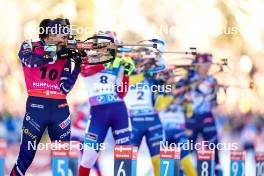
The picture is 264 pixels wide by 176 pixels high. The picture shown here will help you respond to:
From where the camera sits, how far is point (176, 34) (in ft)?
22.7

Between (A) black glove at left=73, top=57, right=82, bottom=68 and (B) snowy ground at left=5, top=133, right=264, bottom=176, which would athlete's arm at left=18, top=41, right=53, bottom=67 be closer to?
(A) black glove at left=73, top=57, right=82, bottom=68

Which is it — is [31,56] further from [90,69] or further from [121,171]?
[121,171]

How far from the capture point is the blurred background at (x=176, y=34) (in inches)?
266

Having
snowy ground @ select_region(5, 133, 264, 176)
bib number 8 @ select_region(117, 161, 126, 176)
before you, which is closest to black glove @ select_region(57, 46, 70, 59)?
snowy ground @ select_region(5, 133, 264, 176)

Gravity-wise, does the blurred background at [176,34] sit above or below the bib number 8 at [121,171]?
above

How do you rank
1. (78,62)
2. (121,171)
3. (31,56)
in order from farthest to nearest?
(121,171) → (78,62) → (31,56)

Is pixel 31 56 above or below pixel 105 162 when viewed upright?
above

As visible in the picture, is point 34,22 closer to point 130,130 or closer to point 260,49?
point 130,130

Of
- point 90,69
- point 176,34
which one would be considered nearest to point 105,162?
point 90,69

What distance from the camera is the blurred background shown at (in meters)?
6.75

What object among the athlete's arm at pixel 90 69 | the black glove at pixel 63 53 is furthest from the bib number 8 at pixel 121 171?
the black glove at pixel 63 53

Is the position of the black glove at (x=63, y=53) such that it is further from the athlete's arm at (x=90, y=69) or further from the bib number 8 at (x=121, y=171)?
the bib number 8 at (x=121, y=171)

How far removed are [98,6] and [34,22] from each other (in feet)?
1.43

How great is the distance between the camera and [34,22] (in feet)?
22.2
